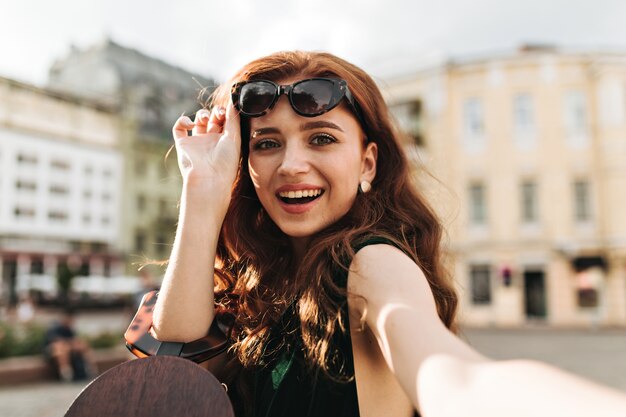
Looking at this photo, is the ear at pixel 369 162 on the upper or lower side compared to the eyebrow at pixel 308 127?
lower

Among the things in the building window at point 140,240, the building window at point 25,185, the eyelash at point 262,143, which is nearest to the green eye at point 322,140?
the eyelash at point 262,143

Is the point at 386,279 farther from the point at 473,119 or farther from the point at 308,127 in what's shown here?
the point at 473,119

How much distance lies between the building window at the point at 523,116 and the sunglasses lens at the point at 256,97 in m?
24.4

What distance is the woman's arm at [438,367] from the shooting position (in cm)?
62

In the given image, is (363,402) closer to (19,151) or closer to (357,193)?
(357,193)

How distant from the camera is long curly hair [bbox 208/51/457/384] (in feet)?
3.77

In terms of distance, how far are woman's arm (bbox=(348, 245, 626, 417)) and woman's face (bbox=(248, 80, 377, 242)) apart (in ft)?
0.95

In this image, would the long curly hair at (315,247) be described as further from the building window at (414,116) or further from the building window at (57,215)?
the building window at (57,215)

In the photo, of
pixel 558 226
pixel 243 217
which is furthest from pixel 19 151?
pixel 243 217

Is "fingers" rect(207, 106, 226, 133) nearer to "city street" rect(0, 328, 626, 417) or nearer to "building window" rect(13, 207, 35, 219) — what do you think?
"city street" rect(0, 328, 626, 417)

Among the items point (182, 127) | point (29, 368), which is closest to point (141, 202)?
point (29, 368)

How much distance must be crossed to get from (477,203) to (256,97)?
24.0 m

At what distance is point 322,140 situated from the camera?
1360 millimetres

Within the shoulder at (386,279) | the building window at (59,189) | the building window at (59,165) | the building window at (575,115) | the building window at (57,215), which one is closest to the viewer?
the shoulder at (386,279)
